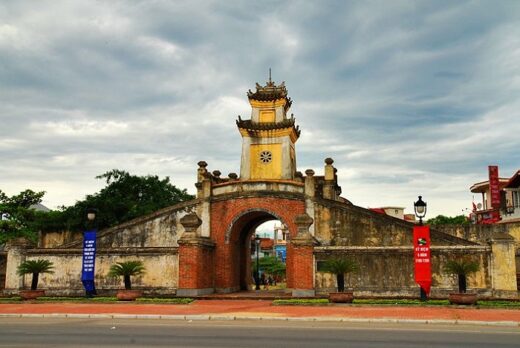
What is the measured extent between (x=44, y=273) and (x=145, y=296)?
5.16 metres

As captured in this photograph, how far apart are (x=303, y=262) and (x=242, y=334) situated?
10.4 m

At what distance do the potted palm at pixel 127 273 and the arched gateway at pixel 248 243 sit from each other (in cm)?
134

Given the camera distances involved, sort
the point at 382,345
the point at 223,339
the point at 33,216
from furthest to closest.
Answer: the point at 33,216
the point at 223,339
the point at 382,345

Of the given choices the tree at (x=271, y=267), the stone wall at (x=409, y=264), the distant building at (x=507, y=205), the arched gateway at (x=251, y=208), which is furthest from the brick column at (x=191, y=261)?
the tree at (x=271, y=267)

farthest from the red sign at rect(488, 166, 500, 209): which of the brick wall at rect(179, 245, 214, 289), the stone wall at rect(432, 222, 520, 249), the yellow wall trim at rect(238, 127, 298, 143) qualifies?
the brick wall at rect(179, 245, 214, 289)

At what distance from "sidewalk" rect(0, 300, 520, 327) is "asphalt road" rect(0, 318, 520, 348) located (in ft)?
2.75

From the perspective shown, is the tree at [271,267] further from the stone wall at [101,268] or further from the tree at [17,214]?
the stone wall at [101,268]

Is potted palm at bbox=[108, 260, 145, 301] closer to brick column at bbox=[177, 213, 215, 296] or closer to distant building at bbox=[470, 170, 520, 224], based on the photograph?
brick column at bbox=[177, 213, 215, 296]

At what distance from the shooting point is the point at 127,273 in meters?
21.1

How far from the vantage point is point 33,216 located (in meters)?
31.1

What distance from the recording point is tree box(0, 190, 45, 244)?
2920 centimetres

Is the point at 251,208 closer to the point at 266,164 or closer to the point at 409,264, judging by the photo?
the point at 266,164

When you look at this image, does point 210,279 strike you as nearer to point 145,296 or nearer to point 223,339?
point 145,296

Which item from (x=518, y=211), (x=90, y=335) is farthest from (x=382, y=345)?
(x=518, y=211)
